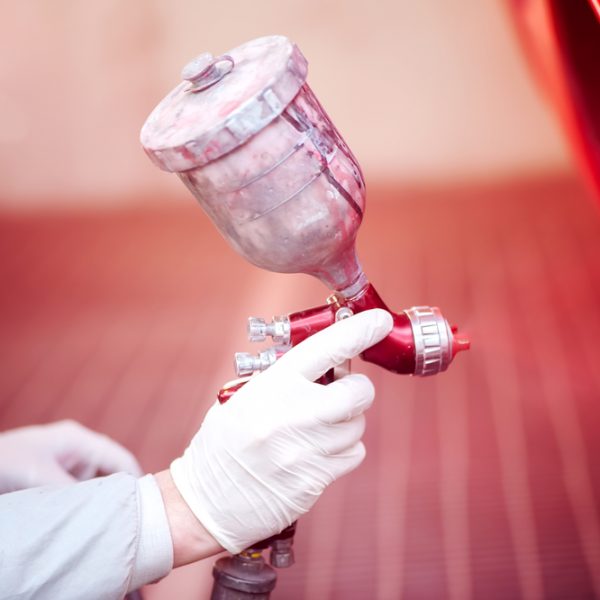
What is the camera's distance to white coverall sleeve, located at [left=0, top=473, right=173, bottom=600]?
1044 millimetres

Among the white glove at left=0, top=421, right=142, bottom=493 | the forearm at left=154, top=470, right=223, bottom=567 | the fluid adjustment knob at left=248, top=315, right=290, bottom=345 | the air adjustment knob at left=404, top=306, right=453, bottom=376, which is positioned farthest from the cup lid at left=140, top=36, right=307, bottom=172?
the white glove at left=0, top=421, right=142, bottom=493

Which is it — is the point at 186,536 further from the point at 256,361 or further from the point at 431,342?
the point at 431,342

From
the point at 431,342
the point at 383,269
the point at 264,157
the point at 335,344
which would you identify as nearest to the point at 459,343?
the point at 431,342

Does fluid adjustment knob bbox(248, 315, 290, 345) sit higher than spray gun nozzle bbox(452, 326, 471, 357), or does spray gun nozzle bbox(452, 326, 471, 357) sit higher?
fluid adjustment knob bbox(248, 315, 290, 345)

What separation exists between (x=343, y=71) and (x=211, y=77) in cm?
312

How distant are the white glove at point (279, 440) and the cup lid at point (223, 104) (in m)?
0.30

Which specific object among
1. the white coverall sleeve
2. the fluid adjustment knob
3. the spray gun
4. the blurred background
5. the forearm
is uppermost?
the spray gun

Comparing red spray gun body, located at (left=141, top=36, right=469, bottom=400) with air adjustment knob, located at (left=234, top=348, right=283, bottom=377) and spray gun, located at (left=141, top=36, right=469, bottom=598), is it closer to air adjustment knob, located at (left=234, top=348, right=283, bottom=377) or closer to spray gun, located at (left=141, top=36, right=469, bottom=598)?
spray gun, located at (left=141, top=36, right=469, bottom=598)

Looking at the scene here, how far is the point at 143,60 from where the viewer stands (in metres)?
4.03

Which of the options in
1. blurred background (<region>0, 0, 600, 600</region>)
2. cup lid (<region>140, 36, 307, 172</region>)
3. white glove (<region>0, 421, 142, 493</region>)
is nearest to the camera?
cup lid (<region>140, 36, 307, 172</region>)

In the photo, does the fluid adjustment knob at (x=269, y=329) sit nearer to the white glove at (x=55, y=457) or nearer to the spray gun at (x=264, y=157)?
the spray gun at (x=264, y=157)

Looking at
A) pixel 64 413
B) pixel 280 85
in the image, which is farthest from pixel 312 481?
pixel 64 413

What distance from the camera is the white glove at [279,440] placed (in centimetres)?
107

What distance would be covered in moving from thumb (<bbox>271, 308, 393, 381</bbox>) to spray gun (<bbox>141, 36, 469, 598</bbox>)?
0.22 feet
